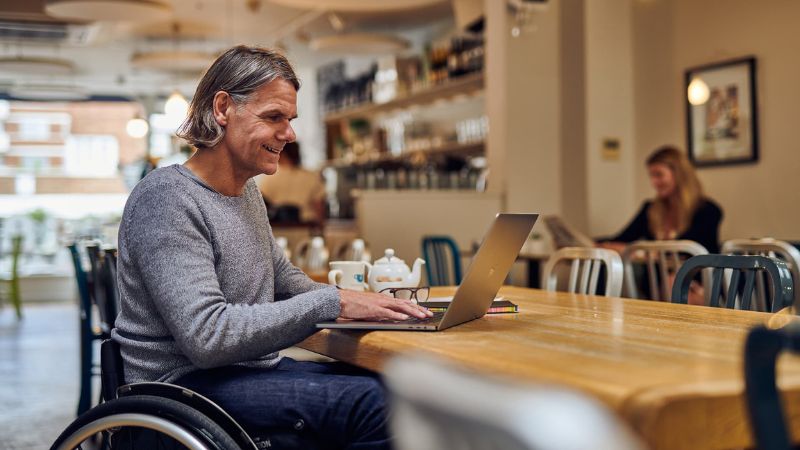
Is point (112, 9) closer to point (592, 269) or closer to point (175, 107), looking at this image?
point (175, 107)

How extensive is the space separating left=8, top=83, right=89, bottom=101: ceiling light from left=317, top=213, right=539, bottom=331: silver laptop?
12.7 m

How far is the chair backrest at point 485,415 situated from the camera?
24.9 inches

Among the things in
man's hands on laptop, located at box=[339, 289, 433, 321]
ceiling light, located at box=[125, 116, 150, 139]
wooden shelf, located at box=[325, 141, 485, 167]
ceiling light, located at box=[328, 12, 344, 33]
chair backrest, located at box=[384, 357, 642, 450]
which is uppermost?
ceiling light, located at box=[328, 12, 344, 33]

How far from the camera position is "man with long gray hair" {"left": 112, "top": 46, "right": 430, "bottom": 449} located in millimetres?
1709

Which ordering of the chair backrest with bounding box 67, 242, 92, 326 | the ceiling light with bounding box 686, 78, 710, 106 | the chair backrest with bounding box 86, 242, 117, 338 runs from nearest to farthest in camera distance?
the chair backrest with bounding box 86, 242, 117, 338
the chair backrest with bounding box 67, 242, 92, 326
the ceiling light with bounding box 686, 78, 710, 106

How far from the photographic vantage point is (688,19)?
6746 millimetres

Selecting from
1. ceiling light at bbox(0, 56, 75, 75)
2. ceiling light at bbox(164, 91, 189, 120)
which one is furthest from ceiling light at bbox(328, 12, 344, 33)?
ceiling light at bbox(0, 56, 75, 75)

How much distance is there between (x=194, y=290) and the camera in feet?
5.56

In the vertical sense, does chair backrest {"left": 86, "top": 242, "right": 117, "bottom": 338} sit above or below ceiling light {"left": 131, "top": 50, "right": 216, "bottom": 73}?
below

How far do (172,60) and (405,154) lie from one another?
9.51 ft

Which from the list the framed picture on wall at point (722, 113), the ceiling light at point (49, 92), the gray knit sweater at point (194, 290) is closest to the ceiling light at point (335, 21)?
the framed picture on wall at point (722, 113)

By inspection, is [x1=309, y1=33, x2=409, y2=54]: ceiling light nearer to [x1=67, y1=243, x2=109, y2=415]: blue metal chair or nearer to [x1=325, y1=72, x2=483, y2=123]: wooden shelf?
[x1=325, y1=72, x2=483, y2=123]: wooden shelf

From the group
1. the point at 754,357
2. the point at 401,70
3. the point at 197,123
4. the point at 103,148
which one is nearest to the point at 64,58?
the point at 103,148

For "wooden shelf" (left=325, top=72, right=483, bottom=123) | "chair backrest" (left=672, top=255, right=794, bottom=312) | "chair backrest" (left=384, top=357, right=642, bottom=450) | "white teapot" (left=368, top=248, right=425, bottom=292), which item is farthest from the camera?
"wooden shelf" (left=325, top=72, right=483, bottom=123)
